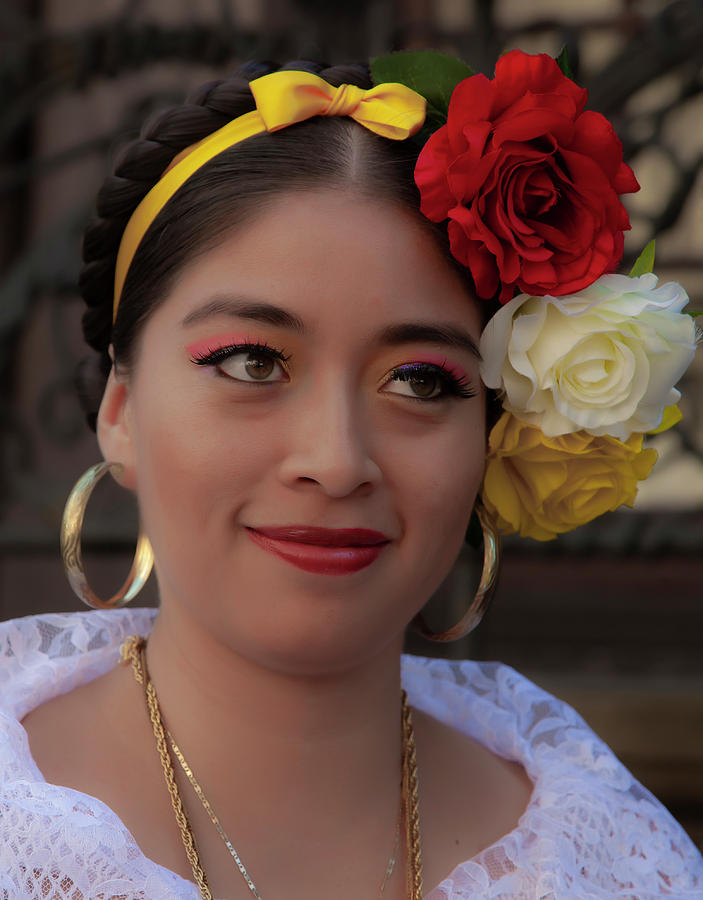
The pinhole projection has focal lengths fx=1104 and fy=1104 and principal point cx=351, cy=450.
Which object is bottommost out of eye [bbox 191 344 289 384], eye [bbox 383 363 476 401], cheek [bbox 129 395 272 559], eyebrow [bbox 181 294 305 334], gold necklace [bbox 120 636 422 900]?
gold necklace [bbox 120 636 422 900]

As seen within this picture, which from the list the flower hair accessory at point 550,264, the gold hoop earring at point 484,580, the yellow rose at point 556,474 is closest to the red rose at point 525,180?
the flower hair accessory at point 550,264

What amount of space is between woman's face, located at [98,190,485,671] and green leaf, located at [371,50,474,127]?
21 cm

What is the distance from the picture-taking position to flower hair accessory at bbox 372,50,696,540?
56.8 inches

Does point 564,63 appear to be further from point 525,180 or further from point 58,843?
point 58,843

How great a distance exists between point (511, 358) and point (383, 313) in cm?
23

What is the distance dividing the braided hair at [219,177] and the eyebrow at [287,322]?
0.08 metres

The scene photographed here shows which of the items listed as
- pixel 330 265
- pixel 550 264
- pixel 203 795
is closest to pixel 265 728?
pixel 203 795

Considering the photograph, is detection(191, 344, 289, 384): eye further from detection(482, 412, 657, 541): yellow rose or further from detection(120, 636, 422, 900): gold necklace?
detection(120, 636, 422, 900): gold necklace

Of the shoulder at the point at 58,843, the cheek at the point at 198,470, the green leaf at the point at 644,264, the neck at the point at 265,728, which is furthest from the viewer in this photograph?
the green leaf at the point at 644,264

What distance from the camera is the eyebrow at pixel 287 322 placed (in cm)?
138

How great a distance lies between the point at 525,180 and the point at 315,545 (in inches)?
21.7

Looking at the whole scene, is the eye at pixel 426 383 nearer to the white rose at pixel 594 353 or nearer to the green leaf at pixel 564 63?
the white rose at pixel 594 353

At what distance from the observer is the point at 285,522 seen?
1358 millimetres

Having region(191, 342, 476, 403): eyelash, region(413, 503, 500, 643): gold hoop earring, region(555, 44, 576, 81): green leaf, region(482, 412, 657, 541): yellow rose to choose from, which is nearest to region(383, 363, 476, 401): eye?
region(191, 342, 476, 403): eyelash
